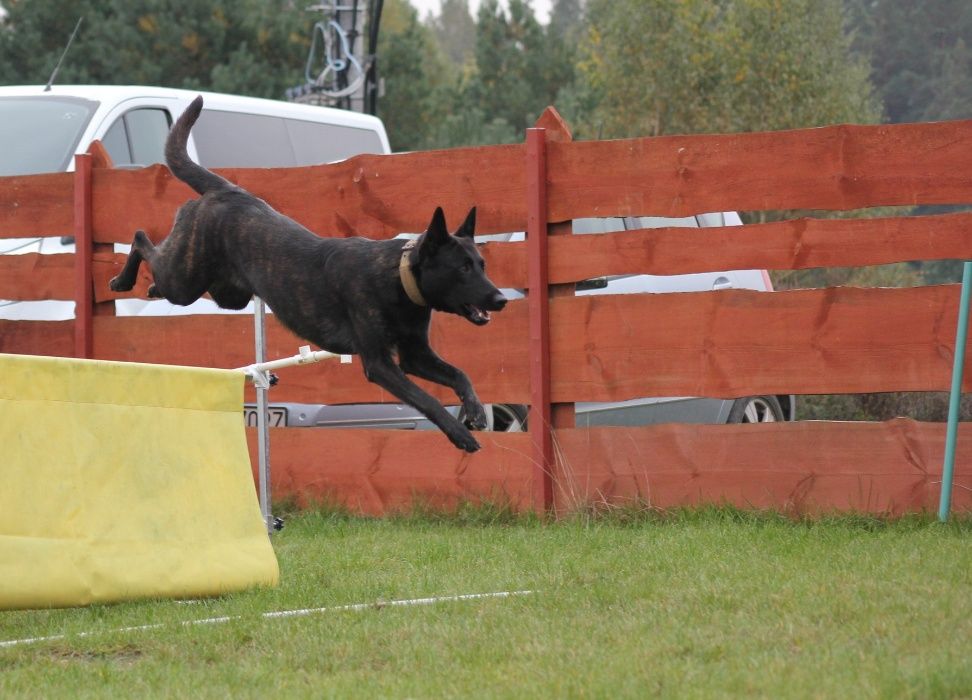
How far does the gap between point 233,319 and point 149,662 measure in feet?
11.9

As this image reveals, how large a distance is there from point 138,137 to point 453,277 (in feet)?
15.1

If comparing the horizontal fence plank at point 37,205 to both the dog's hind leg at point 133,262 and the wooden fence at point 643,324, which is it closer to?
the wooden fence at point 643,324

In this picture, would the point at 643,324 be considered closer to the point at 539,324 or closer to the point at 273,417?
the point at 539,324

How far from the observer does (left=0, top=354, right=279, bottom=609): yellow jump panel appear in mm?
4367

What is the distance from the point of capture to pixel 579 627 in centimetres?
412

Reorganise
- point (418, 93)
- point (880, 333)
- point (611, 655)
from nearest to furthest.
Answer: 1. point (611, 655)
2. point (880, 333)
3. point (418, 93)

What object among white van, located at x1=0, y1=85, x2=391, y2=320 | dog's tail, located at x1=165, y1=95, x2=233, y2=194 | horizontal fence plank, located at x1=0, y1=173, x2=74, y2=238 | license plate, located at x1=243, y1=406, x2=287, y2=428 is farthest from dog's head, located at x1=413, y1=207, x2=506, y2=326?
horizontal fence plank, located at x1=0, y1=173, x2=74, y2=238

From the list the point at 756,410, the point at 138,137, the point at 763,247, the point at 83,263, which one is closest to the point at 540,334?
the point at 763,247

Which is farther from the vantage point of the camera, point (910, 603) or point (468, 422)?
point (468, 422)

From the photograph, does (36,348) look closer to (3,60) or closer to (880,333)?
(880,333)

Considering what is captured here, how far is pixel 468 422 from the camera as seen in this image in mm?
4762

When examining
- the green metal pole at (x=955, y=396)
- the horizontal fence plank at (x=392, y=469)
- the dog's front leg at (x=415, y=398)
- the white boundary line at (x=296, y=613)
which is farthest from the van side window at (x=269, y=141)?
the green metal pole at (x=955, y=396)

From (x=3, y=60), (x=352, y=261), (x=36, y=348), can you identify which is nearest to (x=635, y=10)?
(x=3, y=60)

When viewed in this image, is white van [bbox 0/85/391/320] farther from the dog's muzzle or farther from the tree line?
the tree line
